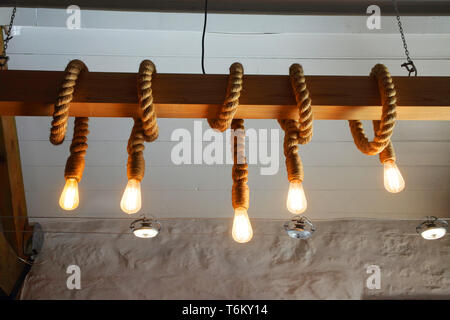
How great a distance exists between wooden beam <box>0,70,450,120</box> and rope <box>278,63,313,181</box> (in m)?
0.02

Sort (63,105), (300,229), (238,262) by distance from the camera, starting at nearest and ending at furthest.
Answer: (63,105) → (300,229) → (238,262)

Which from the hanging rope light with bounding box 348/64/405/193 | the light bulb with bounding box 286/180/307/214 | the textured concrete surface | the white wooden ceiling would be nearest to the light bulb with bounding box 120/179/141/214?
the light bulb with bounding box 286/180/307/214

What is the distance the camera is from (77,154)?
30.9 inches

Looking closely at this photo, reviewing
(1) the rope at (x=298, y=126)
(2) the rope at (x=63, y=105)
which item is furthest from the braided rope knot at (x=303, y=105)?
(2) the rope at (x=63, y=105)

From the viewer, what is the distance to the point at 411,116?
80 cm

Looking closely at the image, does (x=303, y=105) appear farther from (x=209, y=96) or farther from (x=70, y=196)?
(x=70, y=196)

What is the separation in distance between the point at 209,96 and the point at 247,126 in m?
1.07

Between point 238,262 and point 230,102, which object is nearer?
point 230,102

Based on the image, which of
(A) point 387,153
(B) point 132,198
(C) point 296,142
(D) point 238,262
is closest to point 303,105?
(C) point 296,142

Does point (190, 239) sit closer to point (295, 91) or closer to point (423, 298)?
point (423, 298)

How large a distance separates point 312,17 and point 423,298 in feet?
4.23

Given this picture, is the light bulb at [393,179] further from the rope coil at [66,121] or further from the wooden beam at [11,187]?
the wooden beam at [11,187]

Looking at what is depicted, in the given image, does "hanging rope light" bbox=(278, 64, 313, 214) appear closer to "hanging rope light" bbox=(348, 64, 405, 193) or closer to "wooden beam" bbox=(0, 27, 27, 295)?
"hanging rope light" bbox=(348, 64, 405, 193)
